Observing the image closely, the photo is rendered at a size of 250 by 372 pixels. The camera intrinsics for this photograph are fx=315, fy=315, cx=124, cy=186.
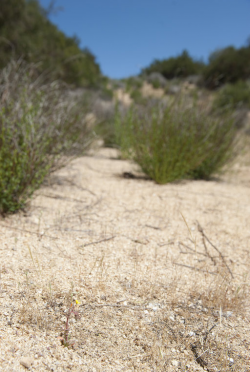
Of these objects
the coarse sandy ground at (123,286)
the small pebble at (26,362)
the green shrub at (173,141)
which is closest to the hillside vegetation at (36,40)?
the green shrub at (173,141)

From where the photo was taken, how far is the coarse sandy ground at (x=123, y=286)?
137 cm

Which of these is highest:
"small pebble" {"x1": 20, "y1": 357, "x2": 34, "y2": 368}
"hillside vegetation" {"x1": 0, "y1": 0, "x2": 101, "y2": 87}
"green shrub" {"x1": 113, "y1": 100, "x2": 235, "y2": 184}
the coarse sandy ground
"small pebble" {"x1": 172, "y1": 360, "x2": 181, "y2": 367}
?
"hillside vegetation" {"x1": 0, "y1": 0, "x2": 101, "y2": 87}

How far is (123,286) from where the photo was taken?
6.03ft

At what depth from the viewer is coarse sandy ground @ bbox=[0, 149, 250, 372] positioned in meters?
1.37

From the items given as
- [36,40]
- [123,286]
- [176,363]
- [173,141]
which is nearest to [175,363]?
[176,363]

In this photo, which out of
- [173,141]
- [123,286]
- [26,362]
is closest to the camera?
[26,362]

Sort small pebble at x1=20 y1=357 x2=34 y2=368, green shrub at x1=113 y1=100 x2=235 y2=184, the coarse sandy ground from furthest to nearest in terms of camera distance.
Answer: green shrub at x1=113 y1=100 x2=235 y2=184 < the coarse sandy ground < small pebble at x1=20 y1=357 x2=34 y2=368

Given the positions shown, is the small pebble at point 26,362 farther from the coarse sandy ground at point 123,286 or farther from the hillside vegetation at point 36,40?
the hillside vegetation at point 36,40

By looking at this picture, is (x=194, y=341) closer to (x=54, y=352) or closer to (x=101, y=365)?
(x=101, y=365)

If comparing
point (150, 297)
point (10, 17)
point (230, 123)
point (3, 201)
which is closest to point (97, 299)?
point (150, 297)

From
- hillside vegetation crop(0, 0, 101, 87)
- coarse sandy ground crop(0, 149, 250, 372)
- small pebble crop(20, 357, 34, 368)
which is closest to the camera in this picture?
small pebble crop(20, 357, 34, 368)

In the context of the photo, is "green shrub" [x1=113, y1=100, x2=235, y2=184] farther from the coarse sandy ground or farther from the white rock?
the white rock

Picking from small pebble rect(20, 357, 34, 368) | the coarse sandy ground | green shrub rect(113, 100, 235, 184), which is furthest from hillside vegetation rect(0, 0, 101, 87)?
small pebble rect(20, 357, 34, 368)

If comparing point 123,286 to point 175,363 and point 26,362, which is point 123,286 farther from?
point 26,362
